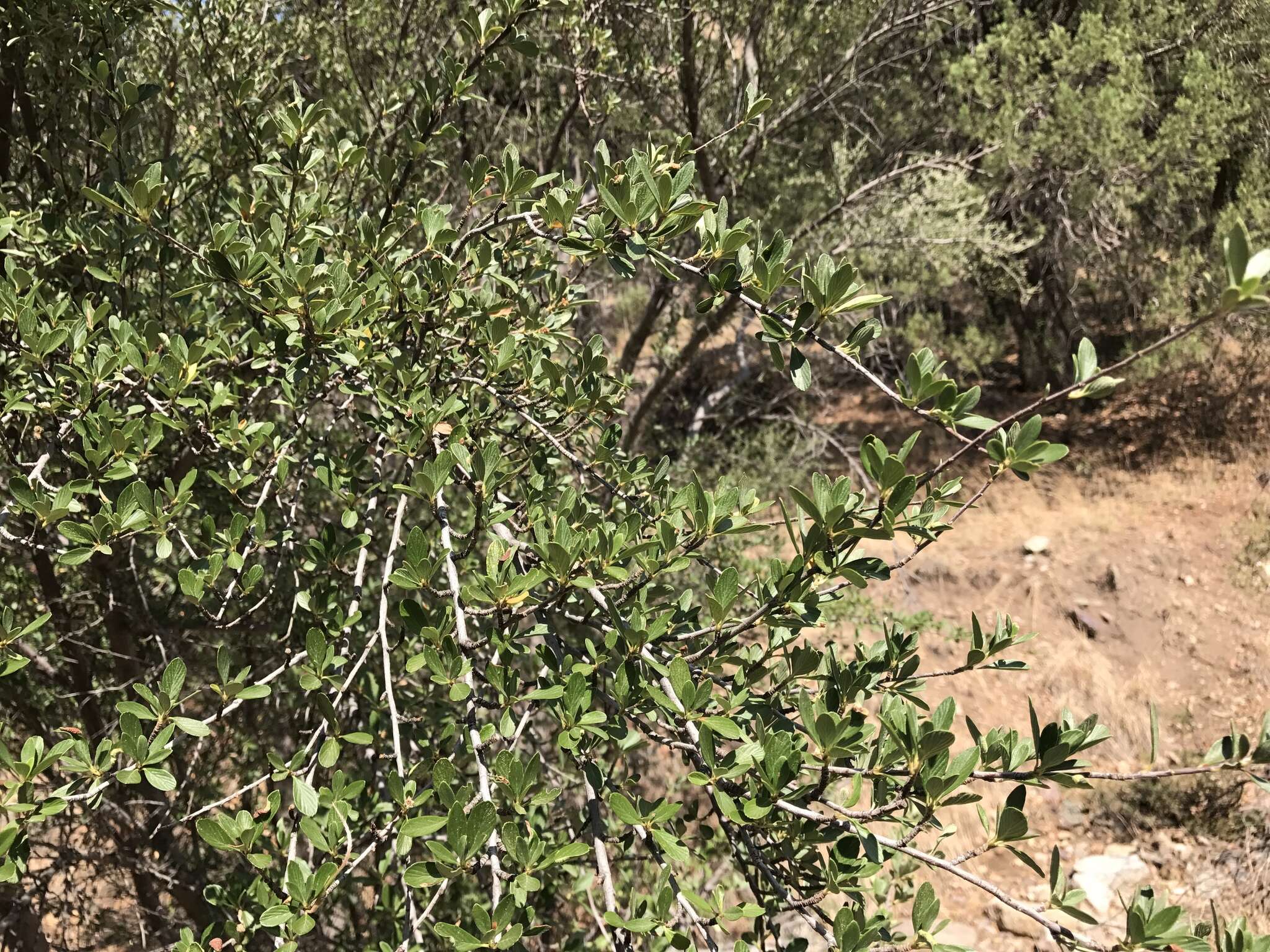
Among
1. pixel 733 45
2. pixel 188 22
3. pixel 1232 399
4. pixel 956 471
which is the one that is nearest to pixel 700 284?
pixel 733 45

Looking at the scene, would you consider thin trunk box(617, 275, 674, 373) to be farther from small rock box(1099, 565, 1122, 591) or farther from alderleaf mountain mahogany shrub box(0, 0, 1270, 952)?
small rock box(1099, 565, 1122, 591)

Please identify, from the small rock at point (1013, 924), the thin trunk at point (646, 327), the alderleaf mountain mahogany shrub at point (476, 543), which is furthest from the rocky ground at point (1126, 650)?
the alderleaf mountain mahogany shrub at point (476, 543)

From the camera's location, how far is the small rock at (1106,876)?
16.5 feet

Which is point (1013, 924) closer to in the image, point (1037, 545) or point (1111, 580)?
point (1111, 580)

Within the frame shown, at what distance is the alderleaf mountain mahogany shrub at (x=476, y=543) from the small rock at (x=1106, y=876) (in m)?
3.84

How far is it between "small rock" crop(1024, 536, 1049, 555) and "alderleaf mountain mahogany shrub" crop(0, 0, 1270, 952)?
24.7ft

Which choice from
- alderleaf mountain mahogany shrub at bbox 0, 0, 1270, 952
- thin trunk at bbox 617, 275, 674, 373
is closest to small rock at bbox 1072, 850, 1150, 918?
alderleaf mountain mahogany shrub at bbox 0, 0, 1270, 952

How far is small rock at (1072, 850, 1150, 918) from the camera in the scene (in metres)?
5.04

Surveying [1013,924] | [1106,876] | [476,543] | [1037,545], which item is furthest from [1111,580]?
[476,543]

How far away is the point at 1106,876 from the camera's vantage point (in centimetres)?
522

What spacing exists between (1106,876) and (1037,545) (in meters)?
4.35

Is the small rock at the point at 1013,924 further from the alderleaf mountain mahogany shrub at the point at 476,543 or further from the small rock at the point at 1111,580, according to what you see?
the small rock at the point at 1111,580

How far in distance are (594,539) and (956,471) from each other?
9.70 metres

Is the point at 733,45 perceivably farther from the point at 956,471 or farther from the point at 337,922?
the point at 956,471
